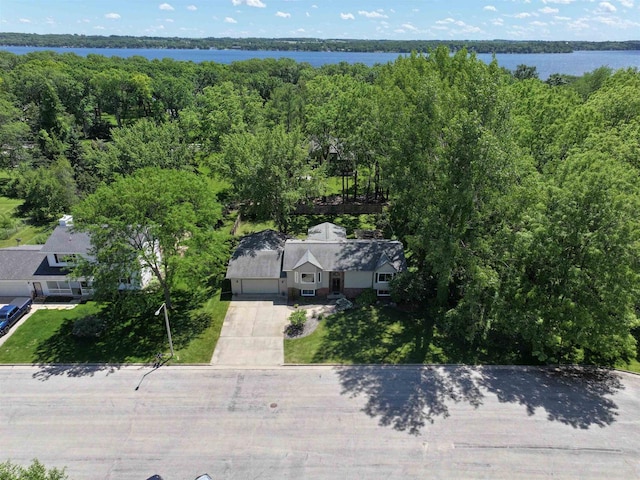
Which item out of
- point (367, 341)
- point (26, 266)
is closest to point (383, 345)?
point (367, 341)

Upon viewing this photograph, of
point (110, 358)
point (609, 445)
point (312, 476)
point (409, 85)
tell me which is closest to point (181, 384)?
point (110, 358)

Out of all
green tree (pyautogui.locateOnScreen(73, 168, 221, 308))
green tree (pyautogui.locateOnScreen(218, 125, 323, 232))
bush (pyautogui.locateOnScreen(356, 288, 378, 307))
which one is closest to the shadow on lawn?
green tree (pyautogui.locateOnScreen(73, 168, 221, 308))

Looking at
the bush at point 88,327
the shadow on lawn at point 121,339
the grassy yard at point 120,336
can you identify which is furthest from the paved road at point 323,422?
the bush at point 88,327

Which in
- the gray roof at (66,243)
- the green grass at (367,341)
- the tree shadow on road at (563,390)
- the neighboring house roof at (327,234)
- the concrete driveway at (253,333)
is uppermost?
the gray roof at (66,243)

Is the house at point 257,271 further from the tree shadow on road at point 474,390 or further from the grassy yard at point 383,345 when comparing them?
the tree shadow on road at point 474,390

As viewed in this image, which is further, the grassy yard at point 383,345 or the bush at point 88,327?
the bush at point 88,327

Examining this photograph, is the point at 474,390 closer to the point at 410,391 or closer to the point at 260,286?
the point at 410,391

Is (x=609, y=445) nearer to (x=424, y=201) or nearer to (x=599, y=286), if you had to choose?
(x=599, y=286)
